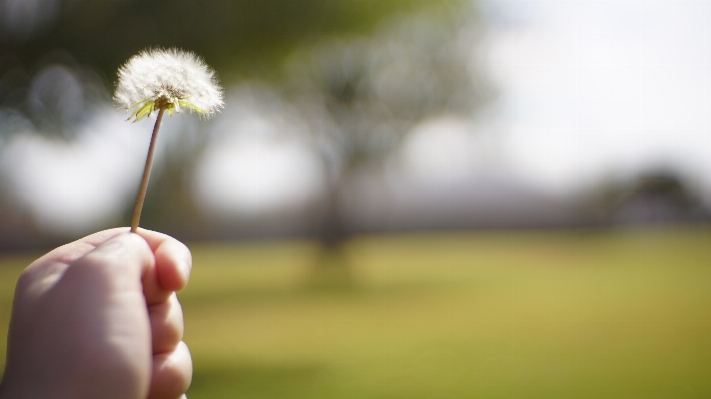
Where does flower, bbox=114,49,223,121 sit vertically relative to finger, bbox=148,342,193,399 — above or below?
above

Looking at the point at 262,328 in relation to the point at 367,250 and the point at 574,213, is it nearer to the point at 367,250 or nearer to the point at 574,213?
the point at 367,250

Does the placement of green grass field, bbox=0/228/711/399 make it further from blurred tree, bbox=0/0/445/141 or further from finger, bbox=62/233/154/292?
finger, bbox=62/233/154/292

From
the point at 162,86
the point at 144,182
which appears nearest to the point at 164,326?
the point at 144,182

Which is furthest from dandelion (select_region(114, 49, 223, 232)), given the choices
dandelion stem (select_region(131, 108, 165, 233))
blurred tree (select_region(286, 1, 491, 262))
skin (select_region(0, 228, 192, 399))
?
blurred tree (select_region(286, 1, 491, 262))

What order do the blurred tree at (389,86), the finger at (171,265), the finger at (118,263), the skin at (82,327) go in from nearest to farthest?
the skin at (82,327)
the finger at (118,263)
the finger at (171,265)
the blurred tree at (389,86)

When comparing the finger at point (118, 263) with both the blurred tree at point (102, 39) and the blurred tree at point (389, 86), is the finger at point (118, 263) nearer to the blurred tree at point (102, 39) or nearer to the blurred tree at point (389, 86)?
the blurred tree at point (102, 39)

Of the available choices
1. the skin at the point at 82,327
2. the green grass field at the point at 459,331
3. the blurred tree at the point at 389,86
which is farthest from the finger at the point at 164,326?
the blurred tree at the point at 389,86
